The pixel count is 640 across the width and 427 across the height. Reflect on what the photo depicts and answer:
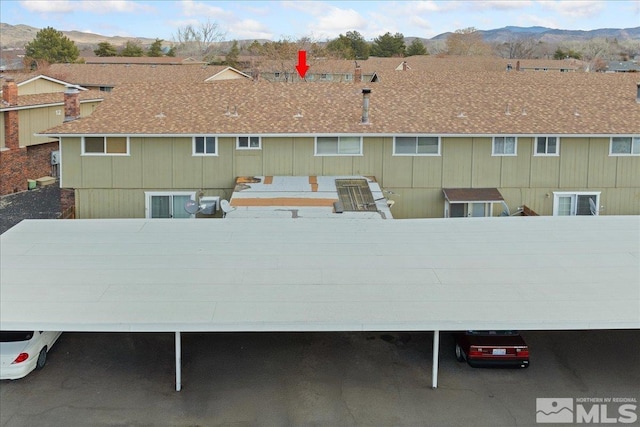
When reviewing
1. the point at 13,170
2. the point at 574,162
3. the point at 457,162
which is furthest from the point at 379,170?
the point at 13,170

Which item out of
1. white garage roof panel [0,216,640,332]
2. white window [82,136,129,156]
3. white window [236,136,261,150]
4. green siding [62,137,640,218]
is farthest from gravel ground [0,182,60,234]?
white garage roof panel [0,216,640,332]

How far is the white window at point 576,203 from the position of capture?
73.3 ft

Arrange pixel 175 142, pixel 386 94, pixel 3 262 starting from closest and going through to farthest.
Result: pixel 3 262, pixel 175 142, pixel 386 94

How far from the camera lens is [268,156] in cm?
2194

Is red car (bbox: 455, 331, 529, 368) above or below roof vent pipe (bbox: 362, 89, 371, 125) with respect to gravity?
below

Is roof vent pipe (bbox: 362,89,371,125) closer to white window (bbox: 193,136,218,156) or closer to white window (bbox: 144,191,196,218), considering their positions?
white window (bbox: 193,136,218,156)

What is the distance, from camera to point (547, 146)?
72.4ft

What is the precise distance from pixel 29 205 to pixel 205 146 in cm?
1005

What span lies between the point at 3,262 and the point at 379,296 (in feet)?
25.3

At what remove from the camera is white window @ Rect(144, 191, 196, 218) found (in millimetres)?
21875

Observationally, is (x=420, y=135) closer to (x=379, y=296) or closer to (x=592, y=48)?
(x=379, y=296)

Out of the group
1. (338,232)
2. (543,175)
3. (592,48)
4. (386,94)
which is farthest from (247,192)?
(592,48)

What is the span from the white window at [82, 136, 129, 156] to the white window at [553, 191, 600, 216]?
13.7 metres

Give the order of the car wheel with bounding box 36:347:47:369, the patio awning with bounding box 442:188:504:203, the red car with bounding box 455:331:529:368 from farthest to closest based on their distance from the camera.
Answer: the patio awning with bounding box 442:188:504:203 → the red car with bounding box 455:331:529:368 → the car wheel with bounding box 36:347:47:369
